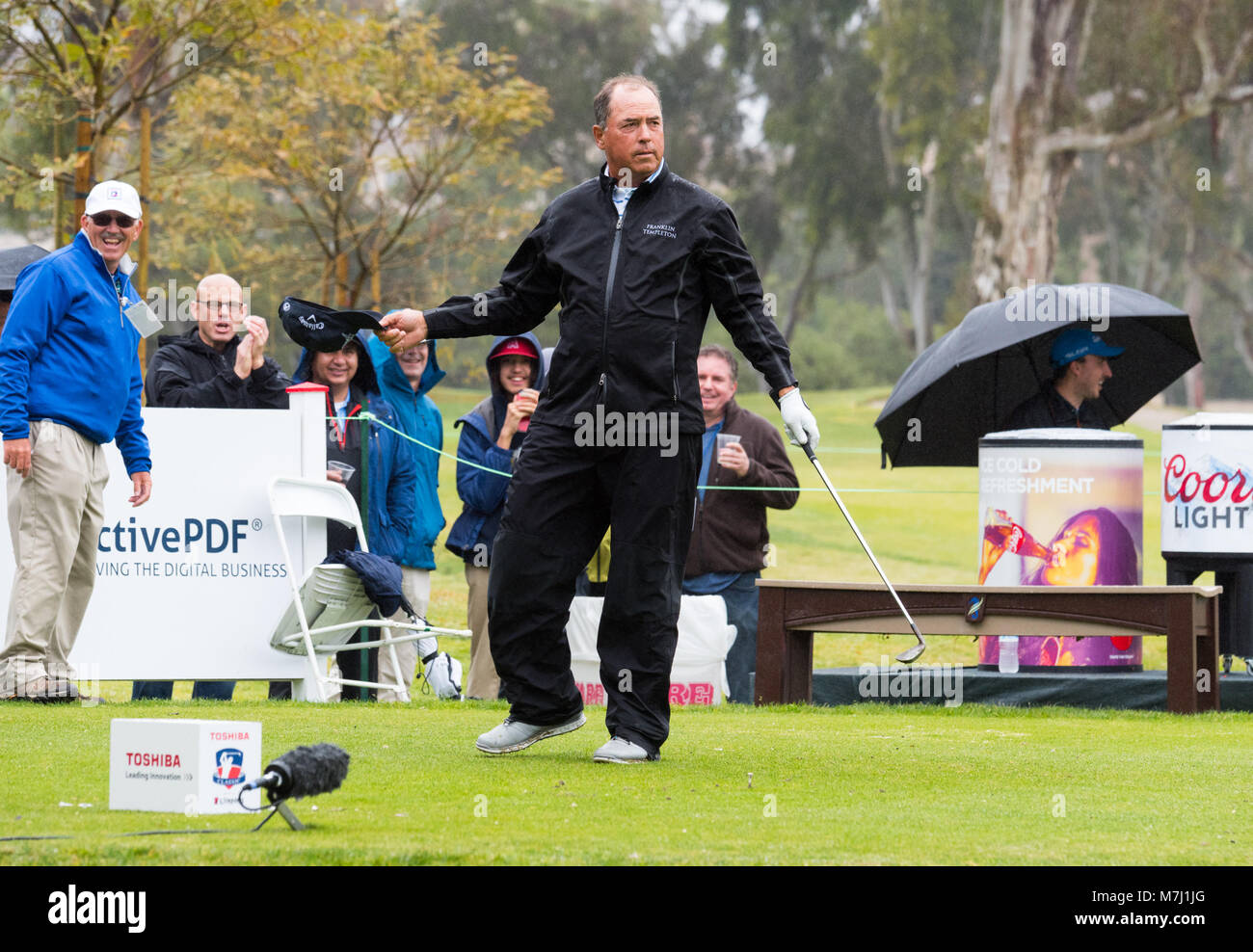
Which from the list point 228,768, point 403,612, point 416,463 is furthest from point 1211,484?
point 228,768

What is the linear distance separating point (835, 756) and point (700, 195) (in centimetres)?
205

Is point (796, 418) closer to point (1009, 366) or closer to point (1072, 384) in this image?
point (1072, 384)

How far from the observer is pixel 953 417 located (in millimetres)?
11992

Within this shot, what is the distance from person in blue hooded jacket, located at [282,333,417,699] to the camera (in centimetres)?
1045

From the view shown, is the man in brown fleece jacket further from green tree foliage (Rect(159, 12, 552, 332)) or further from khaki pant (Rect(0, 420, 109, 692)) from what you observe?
green tree foliage (Rect(159, 12, 552, 332))

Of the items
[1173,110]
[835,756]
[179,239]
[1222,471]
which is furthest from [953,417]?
[1173,110]

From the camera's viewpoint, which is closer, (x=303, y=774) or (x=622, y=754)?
(x=303, y=774)

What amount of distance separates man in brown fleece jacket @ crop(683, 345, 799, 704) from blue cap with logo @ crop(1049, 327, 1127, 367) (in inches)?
66.5

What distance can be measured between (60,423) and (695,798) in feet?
13.7

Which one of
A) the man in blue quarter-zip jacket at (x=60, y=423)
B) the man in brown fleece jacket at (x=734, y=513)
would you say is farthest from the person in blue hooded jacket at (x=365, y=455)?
the man in blue quarter-zip jacket at (x=60, y=423)

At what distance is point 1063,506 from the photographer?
10.1 meters

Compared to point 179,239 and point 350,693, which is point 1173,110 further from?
point 350,693

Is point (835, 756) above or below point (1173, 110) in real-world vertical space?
below

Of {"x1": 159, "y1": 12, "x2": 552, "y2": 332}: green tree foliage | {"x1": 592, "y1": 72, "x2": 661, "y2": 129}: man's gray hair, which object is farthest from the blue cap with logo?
{"x1": 159, "y1": 12, "x2": 552, "y2": 332}: green tree foliage
